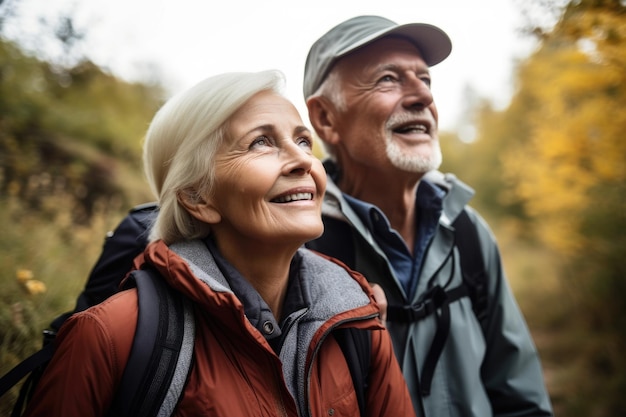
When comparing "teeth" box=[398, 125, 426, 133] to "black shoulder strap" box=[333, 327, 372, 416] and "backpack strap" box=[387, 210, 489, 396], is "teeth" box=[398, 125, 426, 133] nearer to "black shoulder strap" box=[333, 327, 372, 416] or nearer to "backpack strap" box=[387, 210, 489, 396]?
"backpack strap" box=[387, 210, 489, 396]

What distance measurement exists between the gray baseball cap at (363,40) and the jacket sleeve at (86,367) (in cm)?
178

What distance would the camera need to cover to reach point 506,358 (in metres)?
2.34

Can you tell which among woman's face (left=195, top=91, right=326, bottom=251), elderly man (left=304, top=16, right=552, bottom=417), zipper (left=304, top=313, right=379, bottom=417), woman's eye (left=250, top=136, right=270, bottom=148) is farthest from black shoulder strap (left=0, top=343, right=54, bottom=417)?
elderly man (left=304, top=16, right=552, bottom=417)

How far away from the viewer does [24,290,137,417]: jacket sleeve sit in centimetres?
109

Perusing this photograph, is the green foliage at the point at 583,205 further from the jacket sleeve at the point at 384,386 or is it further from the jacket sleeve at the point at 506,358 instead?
the jacket sleeve at the point at 384,386

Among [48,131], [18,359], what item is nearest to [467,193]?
[18,359]

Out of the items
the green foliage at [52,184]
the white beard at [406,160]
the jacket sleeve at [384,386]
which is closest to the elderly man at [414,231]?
the white beard at [406,160]

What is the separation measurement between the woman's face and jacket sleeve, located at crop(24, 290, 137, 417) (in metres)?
0.52

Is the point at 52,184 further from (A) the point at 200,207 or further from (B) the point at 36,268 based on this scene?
(A) the point at 200,207

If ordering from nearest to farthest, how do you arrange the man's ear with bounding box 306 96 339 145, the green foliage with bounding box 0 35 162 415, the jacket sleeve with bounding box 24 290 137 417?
1. the jacket sleeve with bounding box 24 290 137 417
2. the man's ear with bounding box 306 96 339 145
3. the green foliage with bounding box 0 35 162 415

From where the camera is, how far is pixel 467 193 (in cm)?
242

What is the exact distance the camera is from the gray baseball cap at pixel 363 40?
2.22m

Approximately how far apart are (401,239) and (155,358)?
4.73 feet

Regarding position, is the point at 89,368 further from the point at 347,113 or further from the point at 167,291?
the point at 347,113
